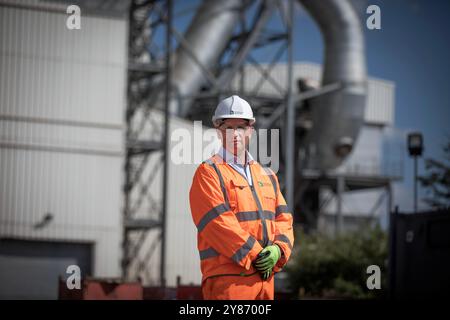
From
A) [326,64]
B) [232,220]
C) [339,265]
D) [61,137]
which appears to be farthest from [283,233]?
[326,64]

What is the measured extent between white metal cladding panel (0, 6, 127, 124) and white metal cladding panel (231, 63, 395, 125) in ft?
57.9

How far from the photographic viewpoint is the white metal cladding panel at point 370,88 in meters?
40.7

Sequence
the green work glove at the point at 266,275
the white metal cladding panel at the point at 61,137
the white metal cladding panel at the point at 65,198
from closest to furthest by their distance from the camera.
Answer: the green work glove at the point at 266,275
the white metal cladding panel at the point at 65,198
the white metal cladding panel at the point at 61,137

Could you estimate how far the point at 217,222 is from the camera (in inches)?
201

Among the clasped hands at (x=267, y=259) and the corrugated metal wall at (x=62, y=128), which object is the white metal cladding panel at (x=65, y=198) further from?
the clasped hands at (x=267, y=259)

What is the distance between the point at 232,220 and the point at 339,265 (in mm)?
15442

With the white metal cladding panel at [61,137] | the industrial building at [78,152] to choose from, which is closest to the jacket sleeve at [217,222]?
the industrial building at [78,152]

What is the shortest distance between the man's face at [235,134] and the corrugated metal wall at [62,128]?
59.0ft

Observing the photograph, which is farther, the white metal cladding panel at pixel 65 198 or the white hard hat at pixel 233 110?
the white metal cladding panel at pixel 65 198

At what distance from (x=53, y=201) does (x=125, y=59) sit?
4.81m

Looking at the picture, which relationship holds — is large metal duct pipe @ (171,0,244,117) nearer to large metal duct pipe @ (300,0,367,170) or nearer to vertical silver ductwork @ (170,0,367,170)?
vertical silver ductwork @ (170,0,367,170)

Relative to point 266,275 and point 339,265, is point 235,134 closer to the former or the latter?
point 266,275

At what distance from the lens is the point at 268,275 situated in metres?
5.27

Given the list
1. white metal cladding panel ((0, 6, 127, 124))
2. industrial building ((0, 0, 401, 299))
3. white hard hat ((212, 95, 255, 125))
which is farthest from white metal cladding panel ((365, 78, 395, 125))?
white hard hat ((212, 95, 255, 125))
